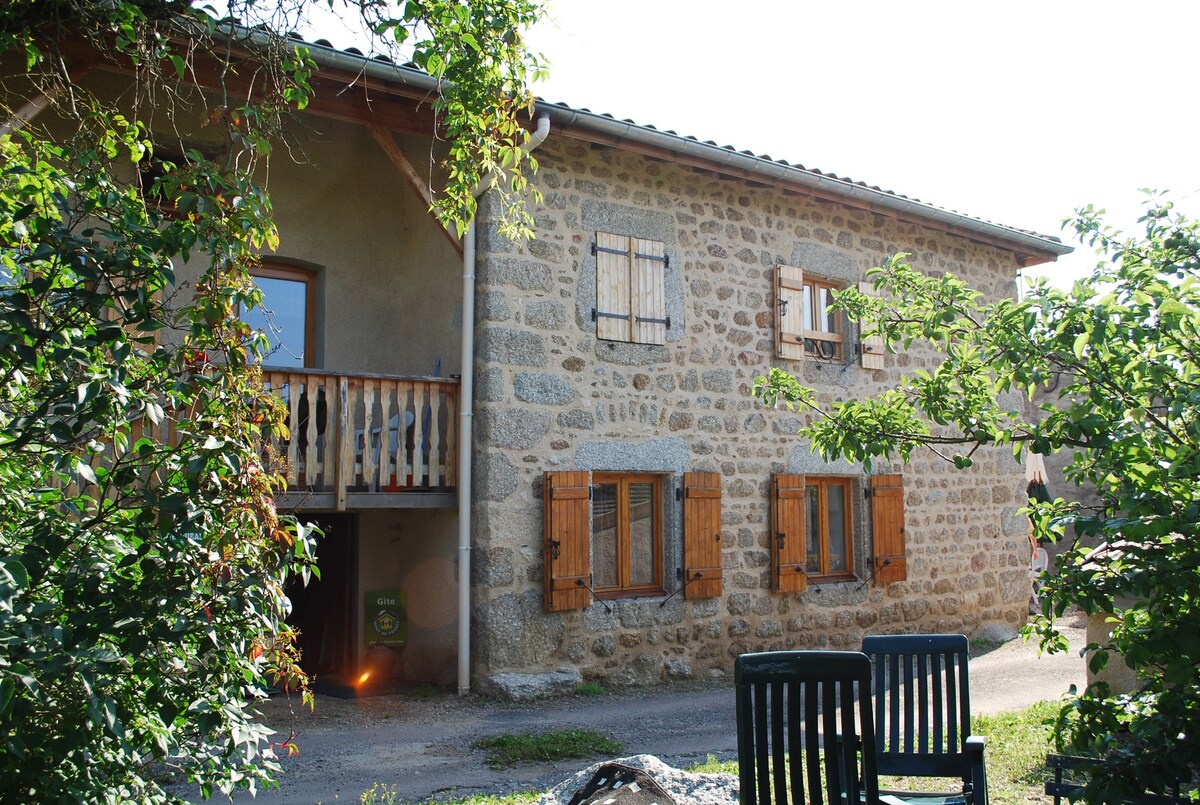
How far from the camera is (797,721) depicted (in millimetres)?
2766

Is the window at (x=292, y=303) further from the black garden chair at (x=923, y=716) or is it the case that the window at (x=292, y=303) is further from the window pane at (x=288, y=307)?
the black garden chair at (x=923, y=716)

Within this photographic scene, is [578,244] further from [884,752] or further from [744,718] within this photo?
[744,718]

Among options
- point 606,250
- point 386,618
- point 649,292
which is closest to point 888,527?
point 649,292

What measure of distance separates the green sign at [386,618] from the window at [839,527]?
3.31 meters

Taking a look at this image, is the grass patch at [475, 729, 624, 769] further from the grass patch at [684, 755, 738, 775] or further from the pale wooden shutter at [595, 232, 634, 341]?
the pale wooden shutter at [595, 232, 634, 341]

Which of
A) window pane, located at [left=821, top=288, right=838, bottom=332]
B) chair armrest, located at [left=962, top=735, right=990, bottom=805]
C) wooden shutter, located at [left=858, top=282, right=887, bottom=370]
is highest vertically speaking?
window pane, located at [left=821, top=288, right=838, bottom=332]

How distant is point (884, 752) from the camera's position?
12.1ft

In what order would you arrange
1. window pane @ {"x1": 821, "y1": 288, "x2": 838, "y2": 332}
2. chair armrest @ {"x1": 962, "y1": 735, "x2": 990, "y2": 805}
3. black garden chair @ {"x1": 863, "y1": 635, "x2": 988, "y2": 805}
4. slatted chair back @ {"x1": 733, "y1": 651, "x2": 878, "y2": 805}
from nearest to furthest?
slatted chair back @ {"x1": 733, "y1": 651, "x2": 878, "y2": 805}
chair armrest @ {"x1": 962, "y1": 735, "x2": 990, "y2": 805}
black garden chair @ {"x1": 863, "y1": 635, "x2": 988, "y2": 805}
window pane @ {"x1": 821, "y1": 288, "x2": 838, "y2": 332}

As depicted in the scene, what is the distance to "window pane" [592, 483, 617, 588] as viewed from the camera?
759 centimetres

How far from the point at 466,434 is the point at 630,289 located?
1.85 m

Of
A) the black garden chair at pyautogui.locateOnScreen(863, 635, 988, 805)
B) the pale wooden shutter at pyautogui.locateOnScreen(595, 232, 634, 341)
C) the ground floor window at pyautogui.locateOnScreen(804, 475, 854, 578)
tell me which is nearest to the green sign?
the pale wooden shutter at pyautogui.locateOnScreen(595, 232, 634, 341)

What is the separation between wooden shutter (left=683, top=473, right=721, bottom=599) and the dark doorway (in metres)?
2.64

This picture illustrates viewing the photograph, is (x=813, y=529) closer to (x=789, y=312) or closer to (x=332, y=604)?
(x=789, y=312)

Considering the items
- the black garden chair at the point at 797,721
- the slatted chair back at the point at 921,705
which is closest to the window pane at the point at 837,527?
the slatted chair back at the point at 921,705
